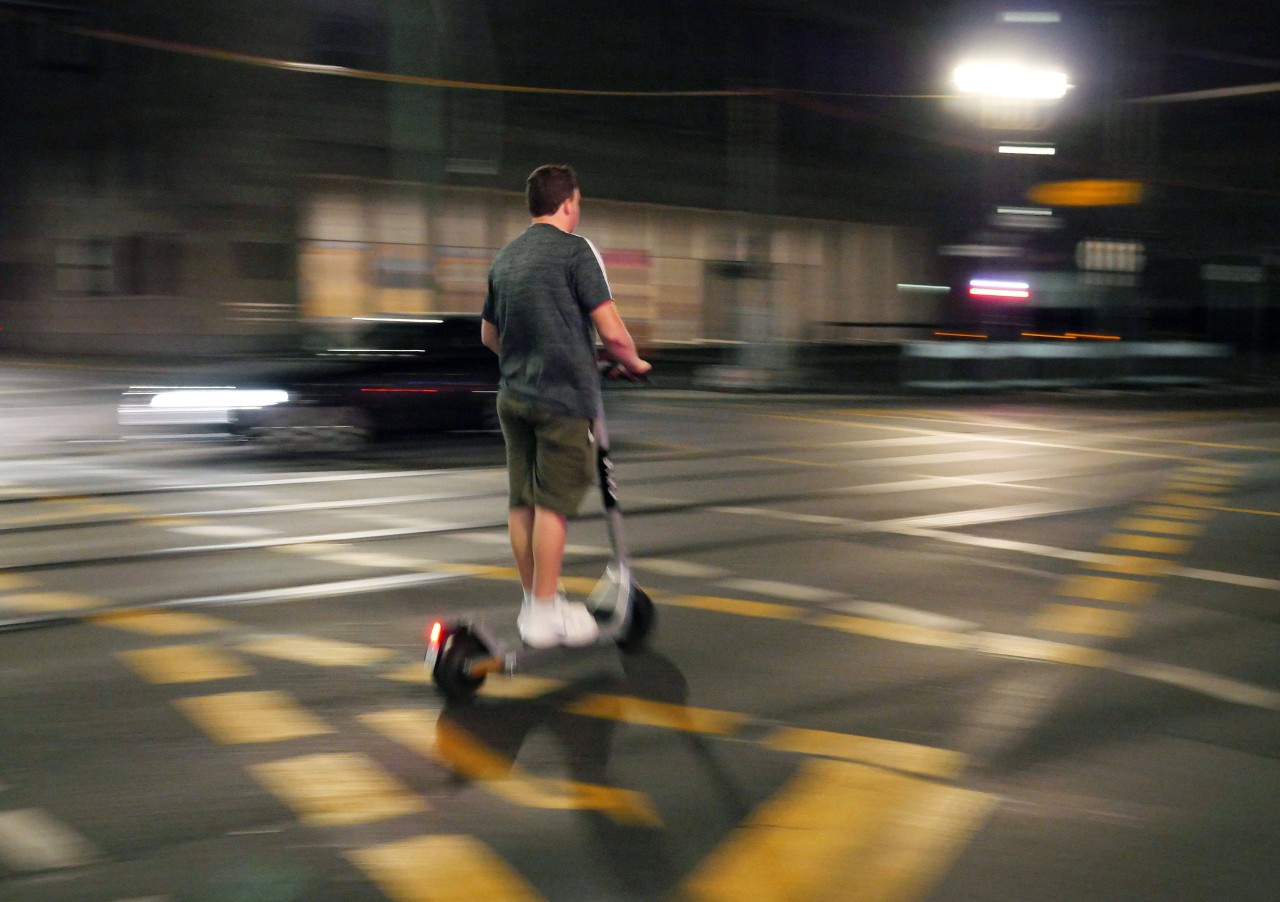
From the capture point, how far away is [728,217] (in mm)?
45312

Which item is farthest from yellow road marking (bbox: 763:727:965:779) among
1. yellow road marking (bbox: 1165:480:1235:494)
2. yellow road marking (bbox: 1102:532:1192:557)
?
yellow road marking (bbox: 1165:480:1235:494)

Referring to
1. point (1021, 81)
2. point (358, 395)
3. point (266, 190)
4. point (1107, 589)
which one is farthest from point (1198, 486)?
point (266, 190)

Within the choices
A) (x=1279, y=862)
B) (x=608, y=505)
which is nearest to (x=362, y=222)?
(x=608, y=505)

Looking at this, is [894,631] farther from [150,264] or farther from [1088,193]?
[150,264]

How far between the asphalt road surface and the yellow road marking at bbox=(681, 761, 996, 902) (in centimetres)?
1

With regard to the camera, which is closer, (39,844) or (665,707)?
(39,844)

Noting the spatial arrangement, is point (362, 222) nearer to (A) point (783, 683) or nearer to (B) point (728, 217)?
(B) point (728, 217)

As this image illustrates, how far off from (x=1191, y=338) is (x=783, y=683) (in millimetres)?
29597

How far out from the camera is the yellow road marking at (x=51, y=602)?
693 cm

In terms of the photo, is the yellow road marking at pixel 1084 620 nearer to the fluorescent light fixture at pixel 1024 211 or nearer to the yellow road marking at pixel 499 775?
the yellow road marking at pixel 499 775

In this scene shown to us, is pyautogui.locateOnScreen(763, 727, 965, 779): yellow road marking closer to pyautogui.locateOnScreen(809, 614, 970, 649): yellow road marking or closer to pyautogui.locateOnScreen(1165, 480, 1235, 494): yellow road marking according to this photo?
pyautogui.locateOnScreen(809, 614, 970, 649): yellow road marking

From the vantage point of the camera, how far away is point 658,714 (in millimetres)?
5168

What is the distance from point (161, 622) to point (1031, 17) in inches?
1131

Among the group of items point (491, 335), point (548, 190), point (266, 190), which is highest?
point (266, 190)
